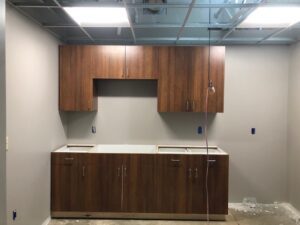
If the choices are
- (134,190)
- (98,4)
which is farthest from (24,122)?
(134,190)

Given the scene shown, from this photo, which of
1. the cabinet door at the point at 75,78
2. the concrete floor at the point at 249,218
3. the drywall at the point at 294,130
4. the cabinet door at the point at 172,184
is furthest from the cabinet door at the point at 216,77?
the cabinet door at the point at 75,78

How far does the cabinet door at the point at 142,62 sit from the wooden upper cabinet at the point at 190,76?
0.30 feet

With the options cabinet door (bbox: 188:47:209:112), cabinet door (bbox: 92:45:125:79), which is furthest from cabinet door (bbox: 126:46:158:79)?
cabinet door (bbox: 188:47:209:112)

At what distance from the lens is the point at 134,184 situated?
3.91 meters

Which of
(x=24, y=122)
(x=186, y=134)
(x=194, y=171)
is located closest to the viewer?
(x=24, y=122)

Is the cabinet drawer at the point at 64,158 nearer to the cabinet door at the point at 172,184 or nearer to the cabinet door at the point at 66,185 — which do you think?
the cabinet door at the point at 66,185

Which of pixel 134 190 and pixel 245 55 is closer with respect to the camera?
pixel 134 190

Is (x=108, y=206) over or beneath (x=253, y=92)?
beneath

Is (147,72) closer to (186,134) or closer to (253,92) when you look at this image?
(186,134)

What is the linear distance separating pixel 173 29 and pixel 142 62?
786mm

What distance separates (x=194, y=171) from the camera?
153 inches

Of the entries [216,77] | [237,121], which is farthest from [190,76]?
[237,121]

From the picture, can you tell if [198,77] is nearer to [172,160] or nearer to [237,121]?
[237,121]

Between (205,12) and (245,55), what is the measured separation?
100 centimetres
